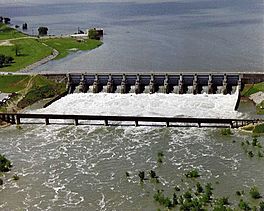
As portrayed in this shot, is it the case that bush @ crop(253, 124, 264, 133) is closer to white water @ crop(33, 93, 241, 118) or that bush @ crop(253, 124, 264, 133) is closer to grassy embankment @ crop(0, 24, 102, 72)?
white water @ crop(33, 93, 241, 118)

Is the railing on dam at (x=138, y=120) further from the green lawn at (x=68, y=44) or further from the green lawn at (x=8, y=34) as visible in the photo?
the green lawn at (x=8, y=34)

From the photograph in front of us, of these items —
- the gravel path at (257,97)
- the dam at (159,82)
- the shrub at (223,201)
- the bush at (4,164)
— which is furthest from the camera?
the dam at (159,82)

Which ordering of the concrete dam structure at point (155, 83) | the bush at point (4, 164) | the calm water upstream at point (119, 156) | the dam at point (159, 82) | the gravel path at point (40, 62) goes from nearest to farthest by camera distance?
the calm water upstream at point (119, 156), the bush at point (4, 164), the dam at point (159, 82), the concrete dam structure at point (155, 83), the gravel path at point (40, 62)

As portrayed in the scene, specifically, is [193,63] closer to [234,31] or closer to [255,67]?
[255,67]

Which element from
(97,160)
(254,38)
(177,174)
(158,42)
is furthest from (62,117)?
(254,38)

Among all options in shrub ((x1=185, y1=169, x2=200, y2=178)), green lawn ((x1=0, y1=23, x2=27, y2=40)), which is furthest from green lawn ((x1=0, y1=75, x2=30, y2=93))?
green lawn ((x1=0, y1=23, x2=27, y2=40))

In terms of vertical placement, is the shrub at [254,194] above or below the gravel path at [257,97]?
below

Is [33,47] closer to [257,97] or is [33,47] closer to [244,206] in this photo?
[257,97]

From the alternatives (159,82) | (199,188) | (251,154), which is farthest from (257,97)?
(199,188)

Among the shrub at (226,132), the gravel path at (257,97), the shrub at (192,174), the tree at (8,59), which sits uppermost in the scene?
the gravel path at (257,97)

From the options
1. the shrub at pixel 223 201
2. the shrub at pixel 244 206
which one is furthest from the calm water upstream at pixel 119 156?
the shrub at pixel 244 206
